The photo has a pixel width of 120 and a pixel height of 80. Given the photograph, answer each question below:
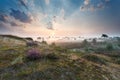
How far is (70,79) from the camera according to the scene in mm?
5691

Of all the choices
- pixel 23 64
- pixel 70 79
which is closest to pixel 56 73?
pixel 70 79

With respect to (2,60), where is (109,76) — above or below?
below

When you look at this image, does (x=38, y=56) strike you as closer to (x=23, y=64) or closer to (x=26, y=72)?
(x=23, y=64)

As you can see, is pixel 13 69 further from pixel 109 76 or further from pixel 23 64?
pixel 109 76

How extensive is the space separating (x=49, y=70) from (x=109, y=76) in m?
3.02

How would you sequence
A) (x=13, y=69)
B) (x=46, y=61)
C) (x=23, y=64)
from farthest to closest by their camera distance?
(x=46, y=61)
(x=23, y=64)
(x=13, y=69)

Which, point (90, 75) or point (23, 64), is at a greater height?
point (23, 64)

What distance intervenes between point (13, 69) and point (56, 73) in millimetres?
2275

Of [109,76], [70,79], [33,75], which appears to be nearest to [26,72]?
[33,75]

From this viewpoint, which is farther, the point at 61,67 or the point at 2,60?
the point at 2,60

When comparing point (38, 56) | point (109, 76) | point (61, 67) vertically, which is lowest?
point (109, 76)

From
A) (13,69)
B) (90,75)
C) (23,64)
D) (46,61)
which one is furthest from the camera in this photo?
(46,61)

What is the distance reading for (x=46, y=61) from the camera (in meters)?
7.56

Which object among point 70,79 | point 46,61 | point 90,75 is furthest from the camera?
point 46,61
